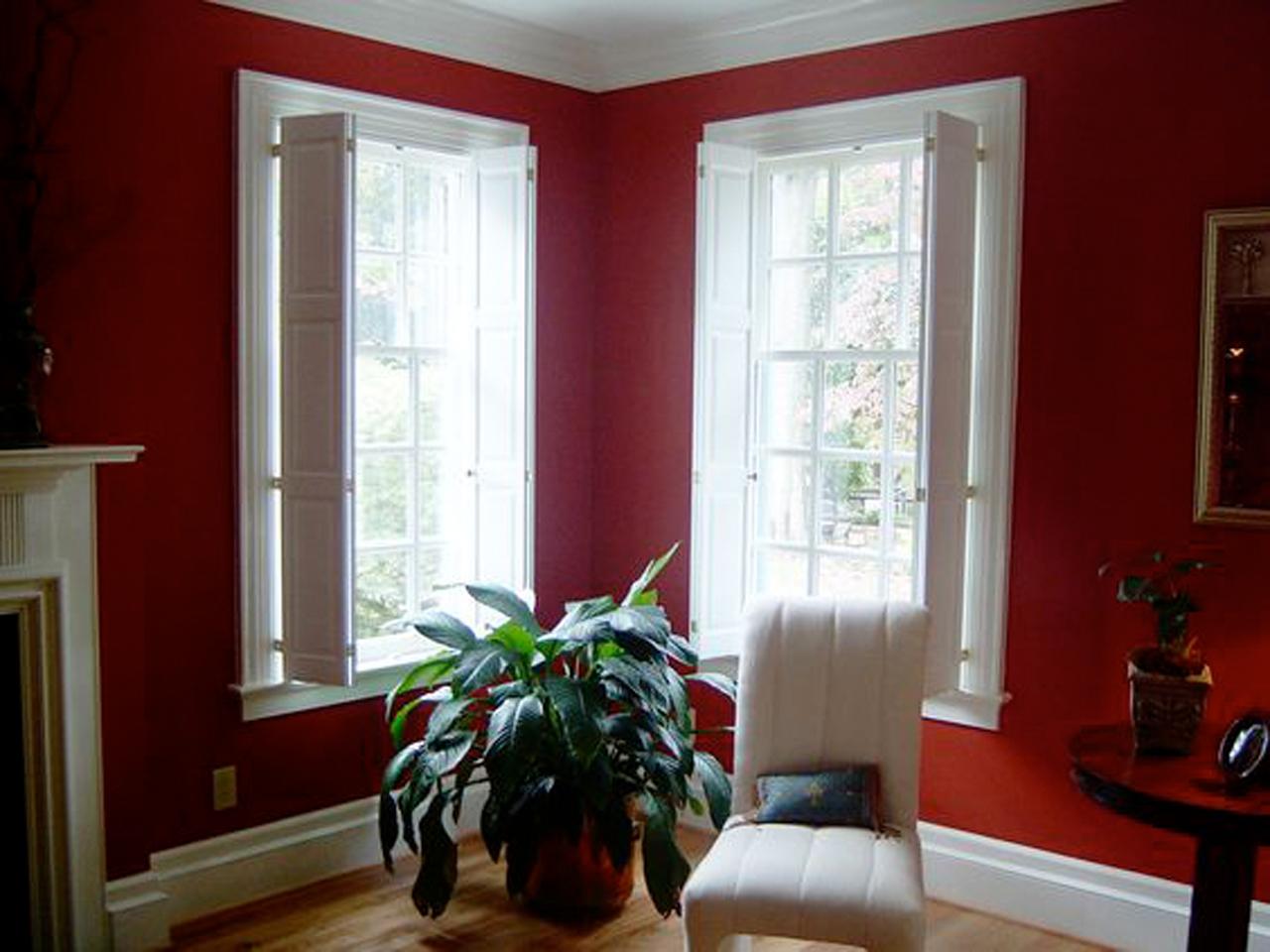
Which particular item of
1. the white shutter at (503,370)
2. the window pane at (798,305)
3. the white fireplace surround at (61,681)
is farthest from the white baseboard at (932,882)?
the window pane at (798,305)

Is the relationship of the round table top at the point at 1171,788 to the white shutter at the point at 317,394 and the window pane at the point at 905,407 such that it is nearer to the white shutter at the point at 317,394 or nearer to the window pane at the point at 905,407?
the window pane at the point at 905,407

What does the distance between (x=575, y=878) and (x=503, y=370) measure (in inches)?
63.0

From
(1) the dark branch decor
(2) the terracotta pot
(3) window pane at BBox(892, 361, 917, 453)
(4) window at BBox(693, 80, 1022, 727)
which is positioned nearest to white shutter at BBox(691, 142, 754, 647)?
(4) window at BBox(693, 80, 1022, 727)

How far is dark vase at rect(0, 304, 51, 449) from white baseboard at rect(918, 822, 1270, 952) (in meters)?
2.67

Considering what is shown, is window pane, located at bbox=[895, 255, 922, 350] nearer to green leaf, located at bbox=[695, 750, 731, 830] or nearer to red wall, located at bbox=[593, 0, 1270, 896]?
red wall, located at bbox=[593, 0, 1270, 896]

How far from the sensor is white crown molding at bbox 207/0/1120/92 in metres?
3.68

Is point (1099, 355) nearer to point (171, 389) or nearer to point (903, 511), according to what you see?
point (903, 511)

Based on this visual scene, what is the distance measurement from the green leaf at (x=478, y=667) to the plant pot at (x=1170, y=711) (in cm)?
164

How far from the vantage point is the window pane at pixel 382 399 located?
4.00m

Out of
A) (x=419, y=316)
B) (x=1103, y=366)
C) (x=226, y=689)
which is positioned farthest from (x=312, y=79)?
(x=1103, y=366)

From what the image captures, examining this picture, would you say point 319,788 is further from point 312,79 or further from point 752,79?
point 752,79

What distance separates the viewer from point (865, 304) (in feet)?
13.1

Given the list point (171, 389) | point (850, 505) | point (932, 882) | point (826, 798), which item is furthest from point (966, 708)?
point (171, 389)

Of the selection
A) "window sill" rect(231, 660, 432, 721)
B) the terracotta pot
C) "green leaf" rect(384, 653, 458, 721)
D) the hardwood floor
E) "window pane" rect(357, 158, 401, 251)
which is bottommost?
the hardwood floor
